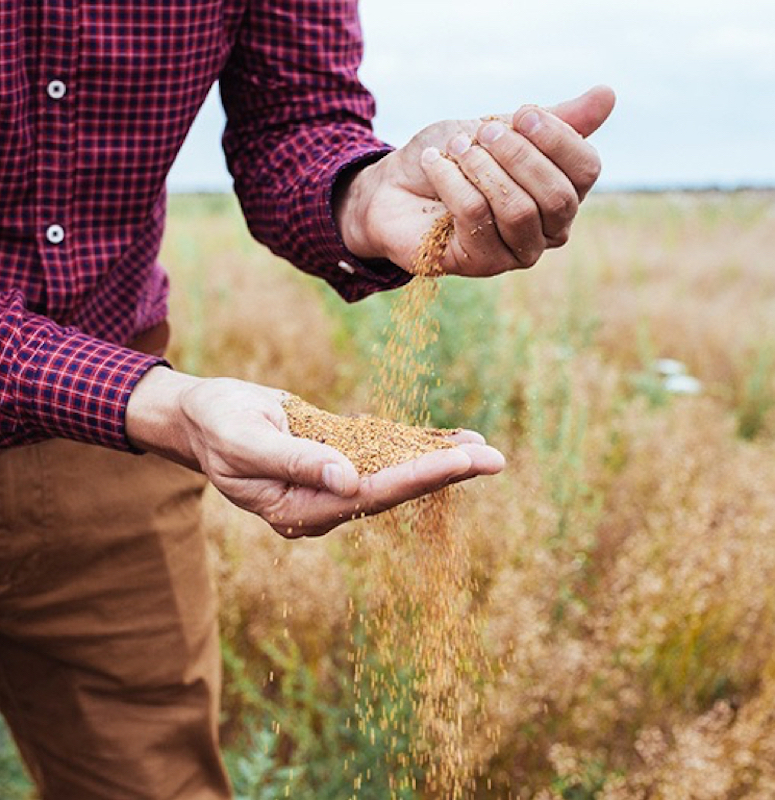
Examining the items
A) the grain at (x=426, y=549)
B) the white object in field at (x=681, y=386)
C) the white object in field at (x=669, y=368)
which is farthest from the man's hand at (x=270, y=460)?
the white object in field at (x=669, y=368)

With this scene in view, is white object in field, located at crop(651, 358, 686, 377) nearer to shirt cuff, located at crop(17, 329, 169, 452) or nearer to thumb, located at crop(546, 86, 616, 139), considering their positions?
thumb, located at crop(546, 86, 616, 139)

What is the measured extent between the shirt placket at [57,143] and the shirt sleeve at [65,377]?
0.43 feet

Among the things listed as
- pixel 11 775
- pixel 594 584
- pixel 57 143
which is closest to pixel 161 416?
pixel 57 143

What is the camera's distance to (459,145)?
1.44 m

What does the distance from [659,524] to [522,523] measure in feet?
1.32

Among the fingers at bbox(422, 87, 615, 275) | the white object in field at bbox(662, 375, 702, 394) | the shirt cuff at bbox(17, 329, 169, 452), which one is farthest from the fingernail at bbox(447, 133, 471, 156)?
the white object in field at bbox(662, 375, 702, 394)

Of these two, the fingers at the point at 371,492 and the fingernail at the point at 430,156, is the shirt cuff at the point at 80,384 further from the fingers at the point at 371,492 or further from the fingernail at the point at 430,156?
the fingernail at the point at 430,156

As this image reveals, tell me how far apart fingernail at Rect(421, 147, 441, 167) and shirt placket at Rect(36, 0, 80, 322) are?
55cm

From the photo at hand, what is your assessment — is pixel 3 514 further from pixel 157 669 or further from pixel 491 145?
pixel 491 145

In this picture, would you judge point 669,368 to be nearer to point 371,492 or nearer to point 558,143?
point 558,143

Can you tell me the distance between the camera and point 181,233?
307 inches

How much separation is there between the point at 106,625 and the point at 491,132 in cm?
104

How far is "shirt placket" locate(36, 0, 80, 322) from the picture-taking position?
153 centimetres

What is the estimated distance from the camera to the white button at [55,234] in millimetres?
1567
